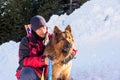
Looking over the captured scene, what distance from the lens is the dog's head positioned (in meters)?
5.48

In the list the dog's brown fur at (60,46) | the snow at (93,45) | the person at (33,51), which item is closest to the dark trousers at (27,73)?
the person at (33,51)

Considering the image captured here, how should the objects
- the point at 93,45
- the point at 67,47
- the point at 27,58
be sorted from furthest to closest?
the point at 93,45
the point at 27,58
the point at 67,47

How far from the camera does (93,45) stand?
32.4 feet

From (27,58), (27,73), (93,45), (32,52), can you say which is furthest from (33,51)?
(93,45)

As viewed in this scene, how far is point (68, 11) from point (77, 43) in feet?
47.9

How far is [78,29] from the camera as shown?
11.5 metres

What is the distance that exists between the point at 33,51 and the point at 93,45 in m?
4.34

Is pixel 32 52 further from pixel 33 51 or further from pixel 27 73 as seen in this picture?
pixel 27 73

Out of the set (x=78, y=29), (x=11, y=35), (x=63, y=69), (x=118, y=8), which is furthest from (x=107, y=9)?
(x=11, y=35)

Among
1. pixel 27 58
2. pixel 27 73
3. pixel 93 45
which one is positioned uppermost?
pixel 27 58

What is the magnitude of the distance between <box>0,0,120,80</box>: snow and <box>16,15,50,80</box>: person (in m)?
2.28

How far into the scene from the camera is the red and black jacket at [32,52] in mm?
5633

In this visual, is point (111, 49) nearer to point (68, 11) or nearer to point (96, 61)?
point (96, 61)

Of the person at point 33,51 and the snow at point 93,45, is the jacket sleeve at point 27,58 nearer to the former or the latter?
the person at point 33,51
